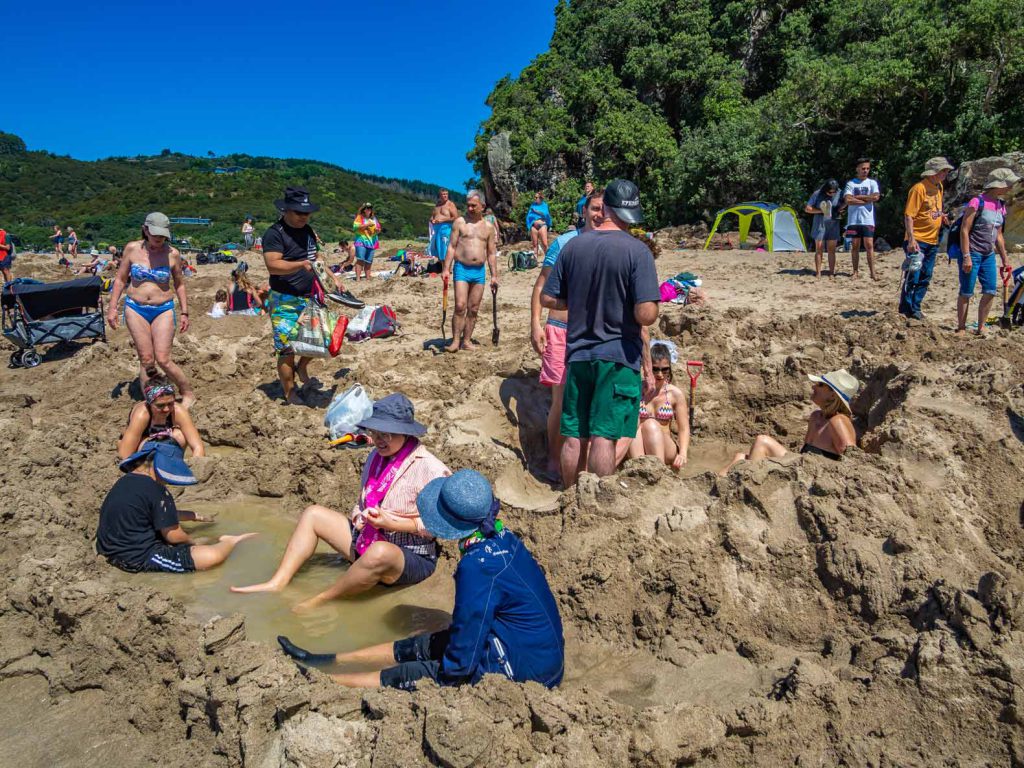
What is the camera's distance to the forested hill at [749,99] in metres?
13.9

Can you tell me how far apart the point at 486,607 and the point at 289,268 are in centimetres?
422

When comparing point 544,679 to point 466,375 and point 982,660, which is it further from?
point 466,375

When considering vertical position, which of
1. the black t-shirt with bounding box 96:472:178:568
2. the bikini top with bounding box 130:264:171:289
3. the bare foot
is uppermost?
the bikini top with bounding box 130:264:171:289

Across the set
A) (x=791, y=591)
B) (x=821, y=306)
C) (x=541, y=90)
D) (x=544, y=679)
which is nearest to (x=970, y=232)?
(x=821, y=306)

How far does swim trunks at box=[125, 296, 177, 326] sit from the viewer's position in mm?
6164

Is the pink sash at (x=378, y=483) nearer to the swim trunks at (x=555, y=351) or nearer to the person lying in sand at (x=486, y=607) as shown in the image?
the person lying in sand at (x=486, y=607)

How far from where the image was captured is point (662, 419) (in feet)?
17.5

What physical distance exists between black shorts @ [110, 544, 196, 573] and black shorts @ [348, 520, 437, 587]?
3.31 feet

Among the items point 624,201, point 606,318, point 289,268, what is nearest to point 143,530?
point 289,268

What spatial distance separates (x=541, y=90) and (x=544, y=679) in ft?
76.9

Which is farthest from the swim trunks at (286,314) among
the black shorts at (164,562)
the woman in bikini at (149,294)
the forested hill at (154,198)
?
the forested hill at (154,198)

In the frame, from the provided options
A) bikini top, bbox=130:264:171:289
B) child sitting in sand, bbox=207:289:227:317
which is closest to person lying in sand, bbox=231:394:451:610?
bikini top, bbox=130:264:171:289

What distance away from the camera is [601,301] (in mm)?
4207

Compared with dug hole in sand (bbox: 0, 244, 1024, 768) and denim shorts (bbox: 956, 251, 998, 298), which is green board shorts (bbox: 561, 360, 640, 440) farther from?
denim shorts (bbox: 956, 251, 998, 298)
